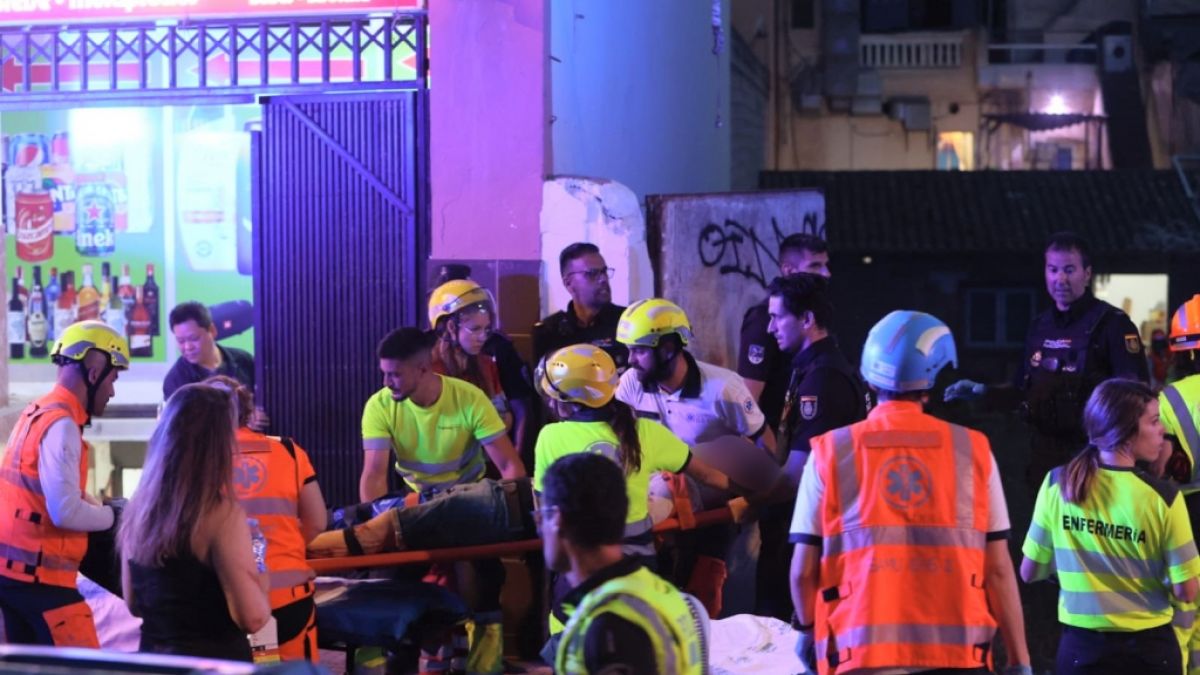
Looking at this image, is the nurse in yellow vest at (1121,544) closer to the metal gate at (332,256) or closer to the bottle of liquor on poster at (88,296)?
the metal gate at (332,256)

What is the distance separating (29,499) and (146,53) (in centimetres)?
452

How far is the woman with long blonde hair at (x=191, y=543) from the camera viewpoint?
4.34 meters

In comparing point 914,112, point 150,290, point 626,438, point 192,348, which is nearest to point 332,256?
point 192,348

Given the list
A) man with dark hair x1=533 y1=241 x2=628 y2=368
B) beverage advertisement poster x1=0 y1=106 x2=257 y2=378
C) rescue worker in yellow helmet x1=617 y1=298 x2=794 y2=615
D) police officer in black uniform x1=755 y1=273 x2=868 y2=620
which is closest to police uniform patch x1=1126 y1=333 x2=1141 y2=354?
police officer in black uniform x1=755 y1=273 x2=868 y2=620

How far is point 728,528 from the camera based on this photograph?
692 cm

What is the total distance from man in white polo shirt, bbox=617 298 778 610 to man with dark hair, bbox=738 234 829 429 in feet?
2.93

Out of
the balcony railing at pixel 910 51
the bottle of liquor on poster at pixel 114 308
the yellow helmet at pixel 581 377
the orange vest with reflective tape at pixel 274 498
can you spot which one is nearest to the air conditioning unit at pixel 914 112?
the balcony railing at pixel 910 51

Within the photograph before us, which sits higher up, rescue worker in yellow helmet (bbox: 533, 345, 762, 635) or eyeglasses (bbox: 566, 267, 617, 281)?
eyeglasses (bbox: 566, 267, 617, 281)

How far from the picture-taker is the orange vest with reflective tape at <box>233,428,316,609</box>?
5.21 m

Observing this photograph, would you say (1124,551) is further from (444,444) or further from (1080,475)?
(444,444)

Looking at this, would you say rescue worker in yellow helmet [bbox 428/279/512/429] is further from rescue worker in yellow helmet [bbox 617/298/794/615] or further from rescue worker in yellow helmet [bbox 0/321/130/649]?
rescue worker in yellow helmet [bbox 0/321/130/649]

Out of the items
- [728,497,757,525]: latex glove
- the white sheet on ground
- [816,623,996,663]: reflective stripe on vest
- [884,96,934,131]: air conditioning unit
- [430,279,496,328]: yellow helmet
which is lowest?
the white sheet on ground

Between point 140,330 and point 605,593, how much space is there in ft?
29.4

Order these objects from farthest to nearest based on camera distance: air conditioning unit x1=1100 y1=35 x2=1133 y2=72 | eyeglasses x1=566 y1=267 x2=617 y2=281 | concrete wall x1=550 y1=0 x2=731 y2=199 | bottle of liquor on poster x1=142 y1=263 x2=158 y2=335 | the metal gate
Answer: air conditioning unit x1=1100 y1=35 x2=1133 y2=72
bottle of liquor on poster x1=142 y1=263 x2=158 y2=335
concrete wall x1=550 y1=0 x2=731 y2=199
the metal gate
eyeglasses x1=566 y1=267 x2=617 y2=281
